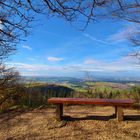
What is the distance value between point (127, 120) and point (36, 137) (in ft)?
7.91

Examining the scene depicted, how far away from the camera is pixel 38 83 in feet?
51.3

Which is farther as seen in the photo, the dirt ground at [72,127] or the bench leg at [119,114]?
the bench leg at [119,114]

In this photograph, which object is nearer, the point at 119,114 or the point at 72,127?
the point at 72,127

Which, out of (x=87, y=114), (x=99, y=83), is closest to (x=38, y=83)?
(x=99, y=83)

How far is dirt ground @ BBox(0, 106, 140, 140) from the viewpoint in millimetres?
7254

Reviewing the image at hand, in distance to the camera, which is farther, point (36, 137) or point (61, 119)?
point (61, 119)

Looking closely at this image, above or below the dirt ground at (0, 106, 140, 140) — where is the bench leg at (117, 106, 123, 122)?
above

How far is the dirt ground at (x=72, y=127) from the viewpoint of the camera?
23.8ft

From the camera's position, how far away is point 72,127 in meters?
7.89

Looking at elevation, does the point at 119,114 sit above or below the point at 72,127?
above

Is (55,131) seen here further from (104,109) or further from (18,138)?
(104,109)

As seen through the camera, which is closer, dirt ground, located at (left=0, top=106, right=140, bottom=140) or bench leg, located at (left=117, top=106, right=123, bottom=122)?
dirt ground, located at (left=0, top=106, right=140, bottom=140)

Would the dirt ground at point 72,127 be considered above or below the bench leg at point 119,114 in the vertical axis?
below

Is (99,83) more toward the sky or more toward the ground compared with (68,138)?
more toward the sky
